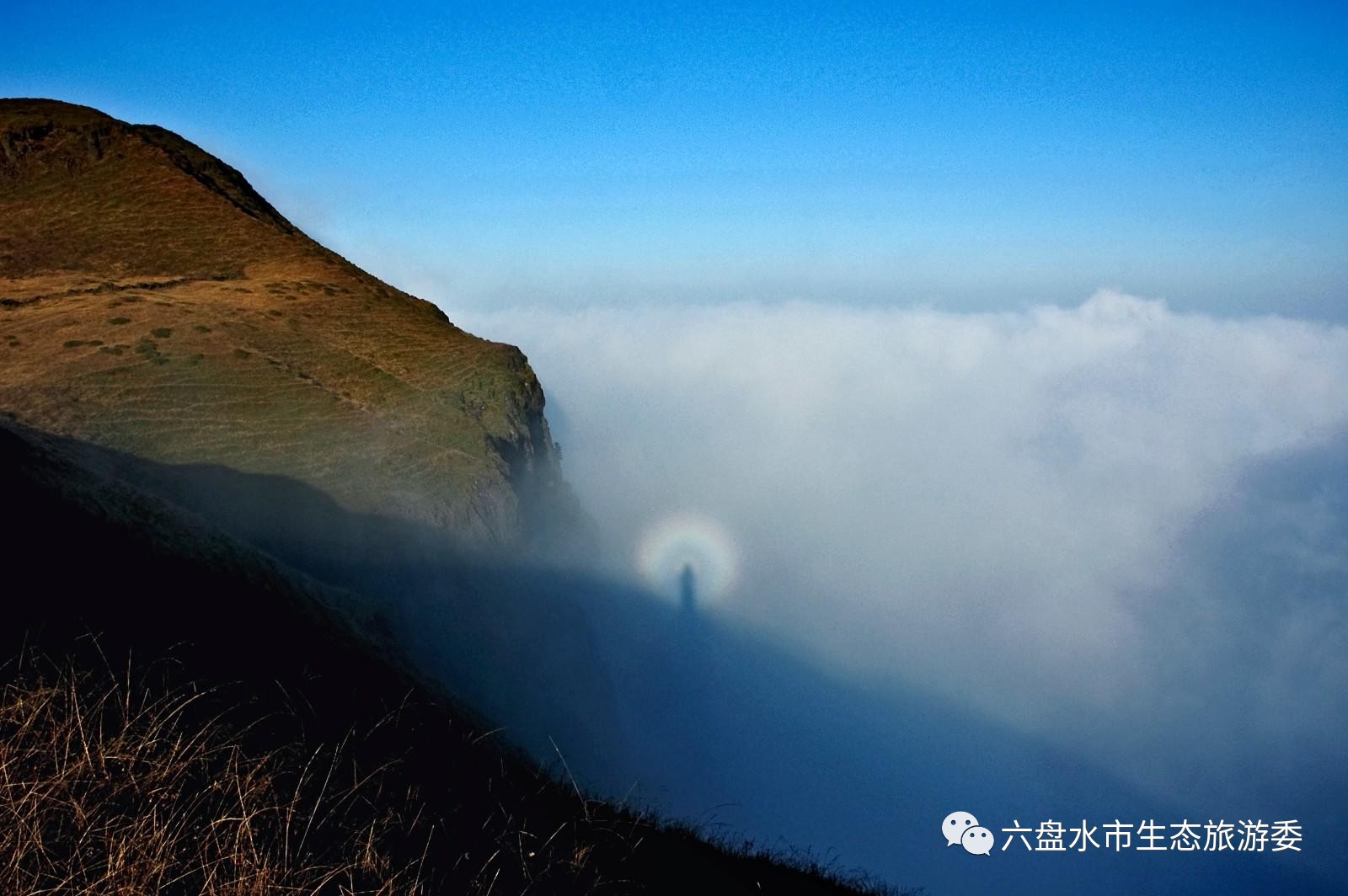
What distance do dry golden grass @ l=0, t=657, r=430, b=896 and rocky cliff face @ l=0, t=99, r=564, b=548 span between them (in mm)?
31580

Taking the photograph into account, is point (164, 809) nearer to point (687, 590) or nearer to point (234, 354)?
point (234, 354)

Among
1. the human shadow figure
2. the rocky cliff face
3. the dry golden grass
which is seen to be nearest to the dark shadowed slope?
the dry golden grass

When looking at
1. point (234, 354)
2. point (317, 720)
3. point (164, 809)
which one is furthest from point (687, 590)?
point (164, 809)

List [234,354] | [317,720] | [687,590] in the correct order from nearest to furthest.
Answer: [317,720] < [234,354] < [687,590]

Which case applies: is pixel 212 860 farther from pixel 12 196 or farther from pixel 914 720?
pixel 914 720

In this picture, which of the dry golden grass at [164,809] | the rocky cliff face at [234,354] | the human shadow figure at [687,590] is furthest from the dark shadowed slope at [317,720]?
the human shadow figure at [687,590]

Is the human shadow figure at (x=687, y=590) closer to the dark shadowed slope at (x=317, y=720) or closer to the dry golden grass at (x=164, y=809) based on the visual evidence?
the dark shadowed slope at (x=317, y=720)

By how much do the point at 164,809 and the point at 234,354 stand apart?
45.5m

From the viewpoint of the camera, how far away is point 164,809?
6523 millimetres

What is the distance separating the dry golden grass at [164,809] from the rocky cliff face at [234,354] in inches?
1243

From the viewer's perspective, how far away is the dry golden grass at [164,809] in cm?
561

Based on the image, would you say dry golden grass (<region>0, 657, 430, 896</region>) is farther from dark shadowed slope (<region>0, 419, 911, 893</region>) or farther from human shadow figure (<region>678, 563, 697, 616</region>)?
human shadow figure (<region>678, 563, 697, 616</region>)

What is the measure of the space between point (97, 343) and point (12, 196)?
34.8m

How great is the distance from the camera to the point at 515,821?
9.52 metres
